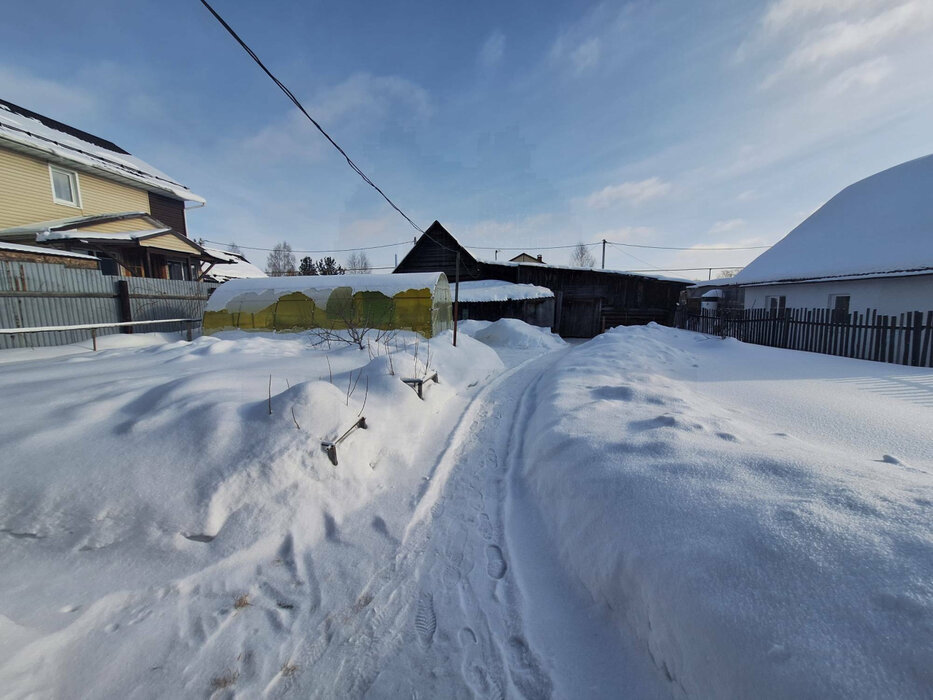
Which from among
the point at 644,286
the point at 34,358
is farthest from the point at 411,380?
the point at 644,286

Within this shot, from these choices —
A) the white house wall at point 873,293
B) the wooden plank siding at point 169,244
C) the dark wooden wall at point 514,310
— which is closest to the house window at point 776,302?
the white house wall at point 873,293

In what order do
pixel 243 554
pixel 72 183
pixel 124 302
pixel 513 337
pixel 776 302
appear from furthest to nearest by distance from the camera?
pixel 72 183
pixel 513 337
pixel 776 302
pixel 124 302
pixel 243 554

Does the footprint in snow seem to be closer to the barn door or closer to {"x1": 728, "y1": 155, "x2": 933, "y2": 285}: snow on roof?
{"x1": 728, "y1": 155, "x2": 933, "y2": 285}: snow on roof

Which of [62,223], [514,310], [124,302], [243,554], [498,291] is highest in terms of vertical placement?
[62,223]

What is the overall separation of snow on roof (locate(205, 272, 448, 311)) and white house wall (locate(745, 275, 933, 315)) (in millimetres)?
14250

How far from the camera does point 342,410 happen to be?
4.01m

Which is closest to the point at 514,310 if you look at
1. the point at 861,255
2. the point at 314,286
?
the point at 314,286

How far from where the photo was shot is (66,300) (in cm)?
952

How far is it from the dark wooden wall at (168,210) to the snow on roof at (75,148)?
70 cm

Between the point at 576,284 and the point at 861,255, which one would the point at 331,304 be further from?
the point at 861,255

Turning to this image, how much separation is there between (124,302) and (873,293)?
24050 mm

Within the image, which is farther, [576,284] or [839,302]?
[576,284]

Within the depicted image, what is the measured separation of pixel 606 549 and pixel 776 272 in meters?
18.1

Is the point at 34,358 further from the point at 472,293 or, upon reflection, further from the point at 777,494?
the point at 472,293
